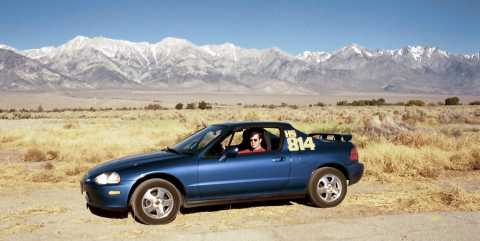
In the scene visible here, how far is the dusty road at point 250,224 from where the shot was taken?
7.30 metres

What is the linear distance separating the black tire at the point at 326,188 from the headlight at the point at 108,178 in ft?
10.2

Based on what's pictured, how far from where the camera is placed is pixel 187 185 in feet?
26.1

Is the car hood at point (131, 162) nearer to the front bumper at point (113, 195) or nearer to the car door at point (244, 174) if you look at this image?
the front bumper at point (113, 195)

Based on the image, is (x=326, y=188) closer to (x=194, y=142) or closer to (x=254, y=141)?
(x=254, y=141)

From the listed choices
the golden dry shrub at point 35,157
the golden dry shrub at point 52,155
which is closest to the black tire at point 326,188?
the golden dry shrub at point 35,157

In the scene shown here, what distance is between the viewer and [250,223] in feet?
26.2

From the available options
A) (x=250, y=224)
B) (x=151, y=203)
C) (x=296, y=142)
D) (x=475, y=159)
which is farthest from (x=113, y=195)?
(x=475, y=159)

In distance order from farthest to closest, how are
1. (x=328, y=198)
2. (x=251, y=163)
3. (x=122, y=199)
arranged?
(x=328, y=198) → (x=251, y=163) → (x=122, y=199)

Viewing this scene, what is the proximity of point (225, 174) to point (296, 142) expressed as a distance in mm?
1409

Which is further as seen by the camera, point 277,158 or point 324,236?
point 277,158

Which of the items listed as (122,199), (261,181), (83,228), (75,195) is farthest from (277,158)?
(75,195)

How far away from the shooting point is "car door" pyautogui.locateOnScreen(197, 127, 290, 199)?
808cm

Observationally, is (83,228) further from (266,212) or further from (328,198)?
(328,198)

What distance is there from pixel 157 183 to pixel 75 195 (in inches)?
125
